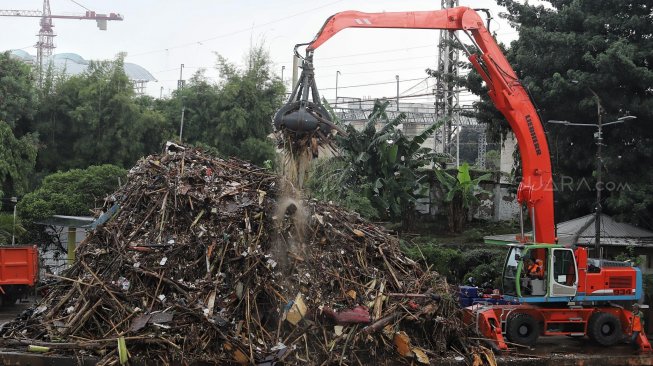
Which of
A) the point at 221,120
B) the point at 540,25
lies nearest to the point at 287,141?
the point at 540,25

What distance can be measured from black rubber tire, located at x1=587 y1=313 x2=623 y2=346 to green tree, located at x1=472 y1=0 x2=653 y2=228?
733 cm

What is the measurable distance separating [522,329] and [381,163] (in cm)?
1152

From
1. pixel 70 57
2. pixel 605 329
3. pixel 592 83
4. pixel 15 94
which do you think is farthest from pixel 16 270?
pixel 70 57

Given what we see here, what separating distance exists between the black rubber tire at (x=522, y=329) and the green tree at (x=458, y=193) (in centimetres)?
1223

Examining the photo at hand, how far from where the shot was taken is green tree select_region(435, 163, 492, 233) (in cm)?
2453

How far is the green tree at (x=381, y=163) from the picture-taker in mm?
23062

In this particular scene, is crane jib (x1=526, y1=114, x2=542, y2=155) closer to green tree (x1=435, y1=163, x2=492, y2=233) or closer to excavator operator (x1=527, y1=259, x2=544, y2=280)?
excavator operator (x1=527, y1=259, x2=544, y2=280)

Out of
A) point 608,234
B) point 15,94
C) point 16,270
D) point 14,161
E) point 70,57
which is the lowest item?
point 16,270

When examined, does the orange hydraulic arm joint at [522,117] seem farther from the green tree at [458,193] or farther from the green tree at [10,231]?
the green tree at [10,231]

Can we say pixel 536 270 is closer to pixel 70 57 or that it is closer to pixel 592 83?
pixel 592 83

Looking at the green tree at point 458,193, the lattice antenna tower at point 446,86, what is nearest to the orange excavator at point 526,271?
the green tree at point 458,193

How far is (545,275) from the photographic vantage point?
12.4 metres

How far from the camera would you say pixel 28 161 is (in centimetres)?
2466

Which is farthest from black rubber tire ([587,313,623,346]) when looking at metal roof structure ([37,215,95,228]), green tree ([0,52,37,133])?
green tree ([0,52,37,133])
